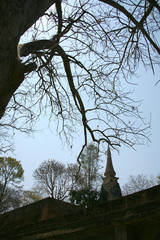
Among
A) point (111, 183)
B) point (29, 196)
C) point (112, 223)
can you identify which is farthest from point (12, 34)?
point (29, 196)

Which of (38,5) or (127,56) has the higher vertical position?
(127,56)

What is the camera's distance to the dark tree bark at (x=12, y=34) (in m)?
2.39

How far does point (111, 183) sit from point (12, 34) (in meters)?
24.7

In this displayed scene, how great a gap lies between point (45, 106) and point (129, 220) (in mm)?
4792

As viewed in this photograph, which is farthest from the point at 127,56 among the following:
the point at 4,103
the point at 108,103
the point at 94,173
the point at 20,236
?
the point at 94,173

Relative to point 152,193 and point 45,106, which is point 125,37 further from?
point 152,193

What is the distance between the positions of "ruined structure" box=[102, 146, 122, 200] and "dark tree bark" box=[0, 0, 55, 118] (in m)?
21.3

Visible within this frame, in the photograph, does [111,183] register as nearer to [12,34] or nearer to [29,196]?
[29,196]

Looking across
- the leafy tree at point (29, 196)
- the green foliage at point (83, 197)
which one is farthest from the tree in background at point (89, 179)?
the leafy tree at point (29, 196)

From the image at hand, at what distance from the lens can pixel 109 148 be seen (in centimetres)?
581

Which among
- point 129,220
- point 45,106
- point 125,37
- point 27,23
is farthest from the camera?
point 45,106

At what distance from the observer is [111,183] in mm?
25203

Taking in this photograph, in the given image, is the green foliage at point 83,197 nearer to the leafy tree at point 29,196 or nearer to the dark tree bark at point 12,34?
the leafy tree at point 29,196

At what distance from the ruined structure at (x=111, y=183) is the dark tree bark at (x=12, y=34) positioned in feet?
69.8
